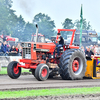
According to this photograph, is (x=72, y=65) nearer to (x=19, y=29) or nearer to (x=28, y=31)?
(x=28, y=31)

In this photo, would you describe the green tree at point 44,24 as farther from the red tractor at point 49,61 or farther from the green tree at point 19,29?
the red tractor at point 49,61

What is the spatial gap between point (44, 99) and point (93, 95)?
1265 mm

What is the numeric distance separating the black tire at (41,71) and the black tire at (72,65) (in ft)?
2.47

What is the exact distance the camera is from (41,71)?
30.0ft

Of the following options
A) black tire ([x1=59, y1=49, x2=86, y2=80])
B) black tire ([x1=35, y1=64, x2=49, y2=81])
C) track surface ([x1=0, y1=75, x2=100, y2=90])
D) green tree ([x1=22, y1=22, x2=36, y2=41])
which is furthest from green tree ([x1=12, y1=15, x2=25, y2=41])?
track surface ([x1=0, y1=75, x2=100, y2=90])

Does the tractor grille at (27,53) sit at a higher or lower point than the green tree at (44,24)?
lower

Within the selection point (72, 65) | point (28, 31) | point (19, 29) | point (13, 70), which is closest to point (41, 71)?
point (13, 70)

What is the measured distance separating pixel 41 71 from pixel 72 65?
5.22 feet

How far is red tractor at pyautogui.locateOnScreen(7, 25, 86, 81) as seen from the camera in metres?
9.74

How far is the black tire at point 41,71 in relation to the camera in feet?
29.7

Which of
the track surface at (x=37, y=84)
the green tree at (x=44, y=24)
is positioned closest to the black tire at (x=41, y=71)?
the track surface at (x=37, y=84)

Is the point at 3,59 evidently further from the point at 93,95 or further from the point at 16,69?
the point at 93,95

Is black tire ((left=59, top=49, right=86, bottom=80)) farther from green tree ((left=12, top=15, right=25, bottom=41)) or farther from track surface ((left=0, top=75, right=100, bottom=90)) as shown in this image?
green tree ((left=12, top=15, right=25, bottom=41))

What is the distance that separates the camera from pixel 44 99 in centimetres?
560
